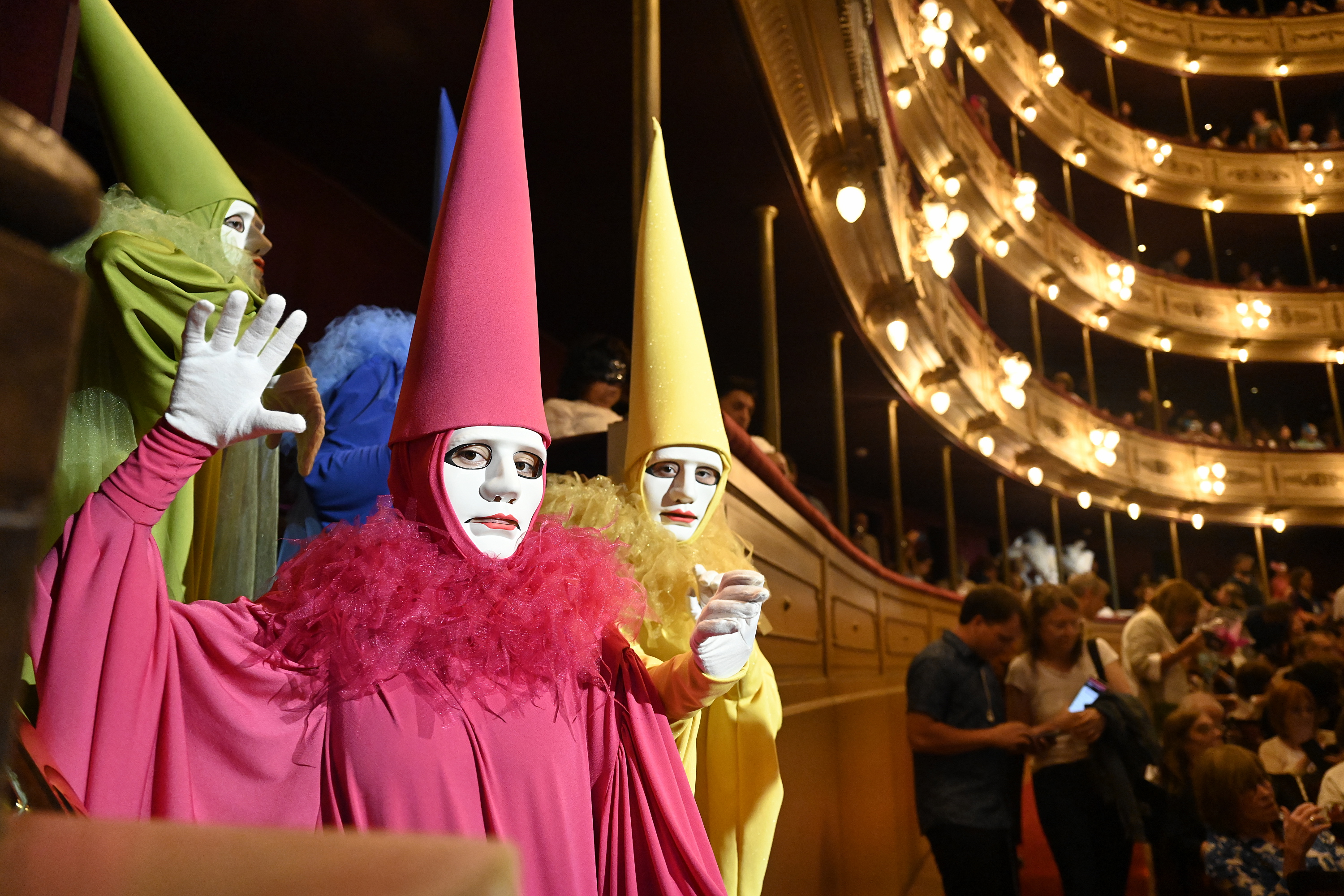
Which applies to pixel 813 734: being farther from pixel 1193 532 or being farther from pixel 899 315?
pixel 1193 532

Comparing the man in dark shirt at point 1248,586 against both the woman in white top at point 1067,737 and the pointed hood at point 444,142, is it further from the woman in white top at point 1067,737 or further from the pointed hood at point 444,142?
the pointed hood at point 444,142

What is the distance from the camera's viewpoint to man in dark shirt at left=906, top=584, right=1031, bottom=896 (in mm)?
3121

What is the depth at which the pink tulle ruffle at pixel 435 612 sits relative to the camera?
132cm

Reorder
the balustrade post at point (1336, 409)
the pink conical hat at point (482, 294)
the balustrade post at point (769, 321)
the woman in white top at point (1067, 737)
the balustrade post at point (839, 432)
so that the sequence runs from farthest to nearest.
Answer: the balustrade post at point (1336, 409) → the balustrade post at point (839, 432) → the balustrade post at point (769, 321) → the woman in white top at point (1067, 737) → the pink conical hat at point (482, 294)

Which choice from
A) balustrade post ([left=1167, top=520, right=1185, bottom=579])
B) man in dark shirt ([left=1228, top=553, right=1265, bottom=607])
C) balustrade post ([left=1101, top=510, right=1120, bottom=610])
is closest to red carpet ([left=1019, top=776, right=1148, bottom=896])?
man in dark shirt ([left=1228, top=553, right=1265, bottom=607])

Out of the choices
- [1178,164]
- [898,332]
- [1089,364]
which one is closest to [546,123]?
[898,332]

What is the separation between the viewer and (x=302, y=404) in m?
1.86

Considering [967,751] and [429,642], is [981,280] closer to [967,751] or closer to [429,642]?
[967,751]

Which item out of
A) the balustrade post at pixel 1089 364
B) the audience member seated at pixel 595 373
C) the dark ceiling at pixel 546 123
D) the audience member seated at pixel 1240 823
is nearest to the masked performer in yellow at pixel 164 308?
the audience member seated at pixel 595 373

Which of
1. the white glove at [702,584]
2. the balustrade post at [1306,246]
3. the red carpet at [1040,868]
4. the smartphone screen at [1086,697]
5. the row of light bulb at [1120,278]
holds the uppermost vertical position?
A: the balustrade post at [1306,246]

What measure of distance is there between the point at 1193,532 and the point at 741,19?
702 inches

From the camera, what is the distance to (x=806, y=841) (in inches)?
118

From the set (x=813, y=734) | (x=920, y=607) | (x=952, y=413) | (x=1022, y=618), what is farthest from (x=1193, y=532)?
(x=813, y=734)

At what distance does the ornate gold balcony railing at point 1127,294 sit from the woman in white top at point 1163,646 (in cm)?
782
